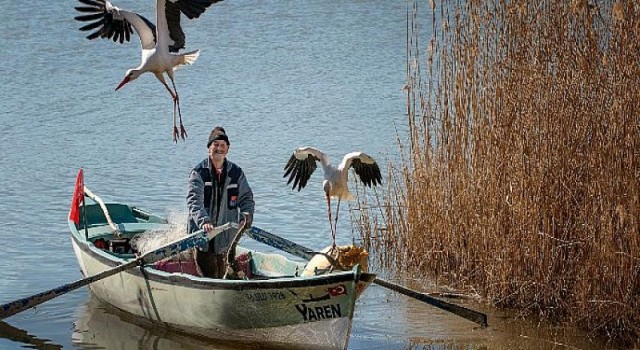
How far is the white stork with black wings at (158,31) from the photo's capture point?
31.9 feet

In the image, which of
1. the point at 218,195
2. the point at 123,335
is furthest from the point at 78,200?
the point at 218,195

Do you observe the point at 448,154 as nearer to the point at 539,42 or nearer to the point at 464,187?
the point at 464,187

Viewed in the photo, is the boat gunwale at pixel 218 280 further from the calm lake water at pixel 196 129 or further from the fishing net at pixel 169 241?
the calm lake water at pixel 196 129

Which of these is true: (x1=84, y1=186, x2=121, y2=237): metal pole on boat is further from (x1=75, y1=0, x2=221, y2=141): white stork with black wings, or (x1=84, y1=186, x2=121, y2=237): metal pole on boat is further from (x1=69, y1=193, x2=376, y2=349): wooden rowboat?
(x1=75, y1=0, x2=221, y2=141): white stork with black wings

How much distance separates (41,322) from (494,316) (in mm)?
3582

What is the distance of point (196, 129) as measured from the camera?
1833 centimetres

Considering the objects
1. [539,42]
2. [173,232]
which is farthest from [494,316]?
[173,232]

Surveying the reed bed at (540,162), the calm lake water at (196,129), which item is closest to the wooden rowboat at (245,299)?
the calm lake water at (196,129)

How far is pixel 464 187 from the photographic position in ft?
32.4

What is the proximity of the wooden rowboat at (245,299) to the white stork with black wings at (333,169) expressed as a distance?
2.15ft

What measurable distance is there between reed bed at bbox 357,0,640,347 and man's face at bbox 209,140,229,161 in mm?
1891

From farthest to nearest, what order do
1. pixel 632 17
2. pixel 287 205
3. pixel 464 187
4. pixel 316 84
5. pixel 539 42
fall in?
pixel 316 84 → pixel 287 205 → pixel 464 187 → pixel 539 42 → pixel 632 17

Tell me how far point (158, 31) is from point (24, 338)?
258 centimetres

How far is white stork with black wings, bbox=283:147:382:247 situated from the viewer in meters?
9.30
